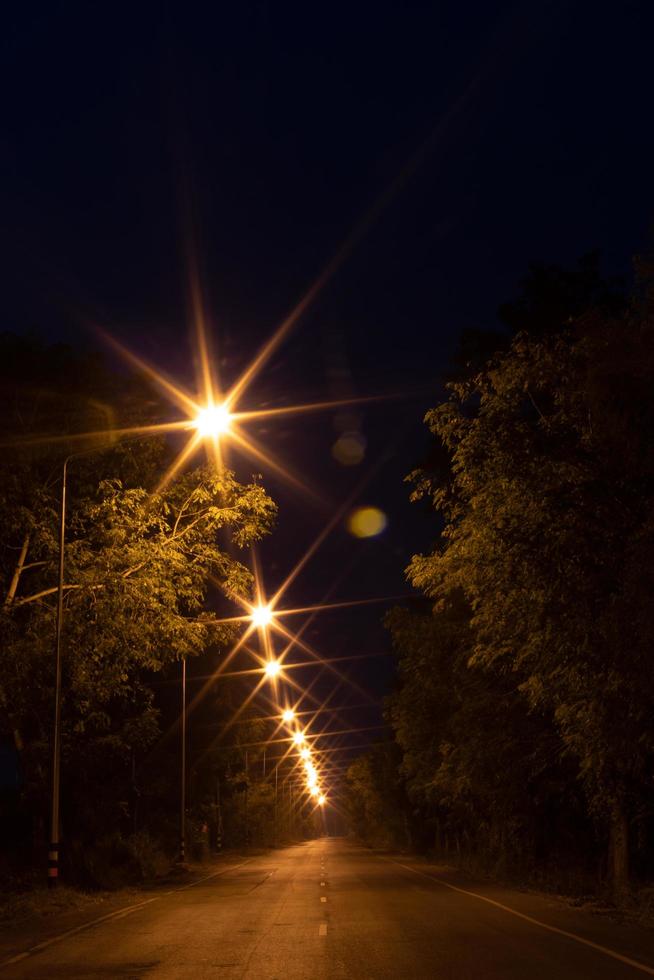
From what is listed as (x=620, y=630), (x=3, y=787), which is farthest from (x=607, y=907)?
(x=3, y=787)

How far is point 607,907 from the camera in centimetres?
2170

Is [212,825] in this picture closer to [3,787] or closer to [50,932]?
[3,787]

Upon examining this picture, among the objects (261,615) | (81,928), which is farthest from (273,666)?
(81,928)

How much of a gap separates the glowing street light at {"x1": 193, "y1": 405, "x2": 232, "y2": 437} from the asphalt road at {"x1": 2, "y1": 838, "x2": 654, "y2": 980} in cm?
887

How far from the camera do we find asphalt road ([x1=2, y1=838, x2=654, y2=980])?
40.8 feet

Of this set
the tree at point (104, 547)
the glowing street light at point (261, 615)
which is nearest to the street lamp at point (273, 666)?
the glowing street light at point (261, 615)

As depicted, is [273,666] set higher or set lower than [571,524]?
higher

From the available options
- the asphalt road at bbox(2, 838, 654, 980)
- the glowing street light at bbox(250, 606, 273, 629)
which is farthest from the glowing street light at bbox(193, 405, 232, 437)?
the glowing street light at bbox(250, 606, 273, 629)

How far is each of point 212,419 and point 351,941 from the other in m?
9.82

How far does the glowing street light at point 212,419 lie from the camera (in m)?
20.9

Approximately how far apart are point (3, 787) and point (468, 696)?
23168mm

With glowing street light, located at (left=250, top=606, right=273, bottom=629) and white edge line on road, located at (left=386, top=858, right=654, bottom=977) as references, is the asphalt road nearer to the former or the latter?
white edge line on road, located at (left=386, top=858, right=654, bottom=977)

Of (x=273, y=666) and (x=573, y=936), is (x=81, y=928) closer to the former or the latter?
(x=573, y=936)

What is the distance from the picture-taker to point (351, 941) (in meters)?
15.4
